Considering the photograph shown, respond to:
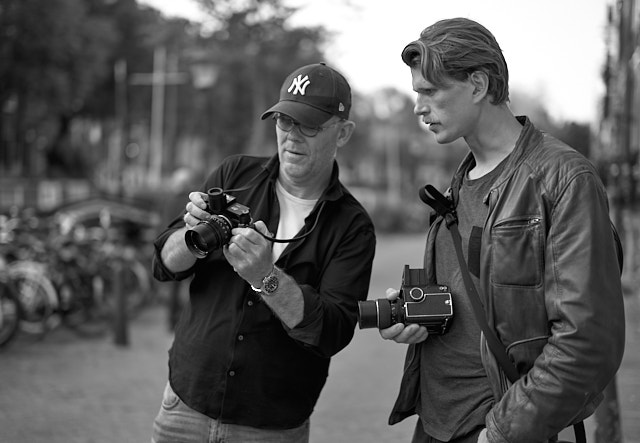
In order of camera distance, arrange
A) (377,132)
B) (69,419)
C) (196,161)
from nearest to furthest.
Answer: (69,419) < (196,161) < (377,132)

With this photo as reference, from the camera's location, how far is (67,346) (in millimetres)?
9117

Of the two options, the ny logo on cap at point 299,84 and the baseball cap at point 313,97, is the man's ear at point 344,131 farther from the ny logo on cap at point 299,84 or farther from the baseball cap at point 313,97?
the ny logo on cap at point 299,84

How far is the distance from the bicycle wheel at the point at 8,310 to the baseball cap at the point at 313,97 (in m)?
6.19

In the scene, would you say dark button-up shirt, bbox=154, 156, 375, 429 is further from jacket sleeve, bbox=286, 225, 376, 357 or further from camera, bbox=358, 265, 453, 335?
camera, bbox=358, 265, 453, 335

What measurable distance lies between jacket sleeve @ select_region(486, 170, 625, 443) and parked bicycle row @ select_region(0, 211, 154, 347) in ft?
23.5

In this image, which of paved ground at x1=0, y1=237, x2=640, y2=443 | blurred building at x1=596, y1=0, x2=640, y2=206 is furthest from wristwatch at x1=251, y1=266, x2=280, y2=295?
blurred building at x1=596, y1=0, x2=640, y2=206

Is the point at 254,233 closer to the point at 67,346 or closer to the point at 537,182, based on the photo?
the point at 537,182

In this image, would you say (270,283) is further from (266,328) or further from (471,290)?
(471,290)

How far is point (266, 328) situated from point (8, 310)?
6.25 meters

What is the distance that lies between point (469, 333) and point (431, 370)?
17 centimetres

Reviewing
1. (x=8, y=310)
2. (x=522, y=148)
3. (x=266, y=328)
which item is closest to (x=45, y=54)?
(x=8, y=310)

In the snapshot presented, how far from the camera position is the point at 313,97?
2654 millimetres

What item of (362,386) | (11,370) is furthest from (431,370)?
(11,370)

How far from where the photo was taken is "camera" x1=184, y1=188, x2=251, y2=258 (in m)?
2.34
